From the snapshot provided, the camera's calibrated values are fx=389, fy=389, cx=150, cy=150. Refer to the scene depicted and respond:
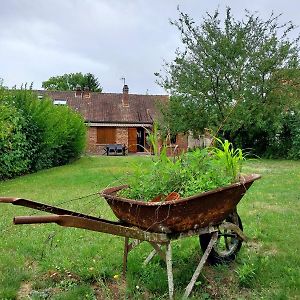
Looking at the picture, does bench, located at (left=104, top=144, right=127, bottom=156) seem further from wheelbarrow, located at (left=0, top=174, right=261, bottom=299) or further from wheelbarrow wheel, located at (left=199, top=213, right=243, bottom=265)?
wheelbarrow, located at (left=0, top=174, right=261, bottom=299)

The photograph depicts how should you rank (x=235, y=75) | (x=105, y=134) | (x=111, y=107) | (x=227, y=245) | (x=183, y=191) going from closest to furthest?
(x=183, y=191) → (x=227, y=245) → (x=235, y=75) → (x=105, y=134) → (x=111, y=107)

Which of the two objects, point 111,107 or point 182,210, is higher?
point 111,107

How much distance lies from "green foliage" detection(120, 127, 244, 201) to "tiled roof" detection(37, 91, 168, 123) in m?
29.1

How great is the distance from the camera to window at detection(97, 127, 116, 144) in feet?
109

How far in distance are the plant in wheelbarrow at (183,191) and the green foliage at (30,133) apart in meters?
8.90

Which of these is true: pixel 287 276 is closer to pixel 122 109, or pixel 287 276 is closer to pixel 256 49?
pixel 256 49

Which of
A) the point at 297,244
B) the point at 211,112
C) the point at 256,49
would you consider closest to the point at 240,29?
the point at 256,49

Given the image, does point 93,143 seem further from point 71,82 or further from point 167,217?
point 71,82

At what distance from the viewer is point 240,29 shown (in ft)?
66.7

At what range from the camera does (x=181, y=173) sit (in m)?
3.37

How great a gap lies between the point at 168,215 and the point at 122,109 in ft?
105

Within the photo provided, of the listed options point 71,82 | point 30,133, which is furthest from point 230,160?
point 71,82

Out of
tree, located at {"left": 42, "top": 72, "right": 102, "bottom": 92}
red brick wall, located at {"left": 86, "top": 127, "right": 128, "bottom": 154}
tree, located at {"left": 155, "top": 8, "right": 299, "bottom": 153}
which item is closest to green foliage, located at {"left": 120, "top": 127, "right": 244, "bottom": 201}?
tree, located at {"left": 155, "top": 8, "right": 299, "bottom": 153}

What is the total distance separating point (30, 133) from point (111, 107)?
66.1ft
